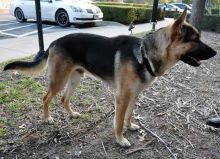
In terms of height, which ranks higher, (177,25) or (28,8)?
(177,25)

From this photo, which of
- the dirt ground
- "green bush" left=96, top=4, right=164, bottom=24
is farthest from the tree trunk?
"green bush" left=96, top=4, right=164, bottom=24

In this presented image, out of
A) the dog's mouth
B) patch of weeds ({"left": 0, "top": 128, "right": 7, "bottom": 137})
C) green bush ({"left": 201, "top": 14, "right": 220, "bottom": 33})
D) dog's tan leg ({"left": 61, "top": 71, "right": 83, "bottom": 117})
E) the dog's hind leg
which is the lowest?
green bush ({"left": 201, "top": 14, "right": 220, "bottom": 33})

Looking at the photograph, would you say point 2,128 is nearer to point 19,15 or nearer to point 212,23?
point 19,15

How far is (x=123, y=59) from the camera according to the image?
152 inches

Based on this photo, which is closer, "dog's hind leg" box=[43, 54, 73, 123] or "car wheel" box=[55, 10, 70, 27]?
"dog's hind leg" box=[43, 54, 73, 123]

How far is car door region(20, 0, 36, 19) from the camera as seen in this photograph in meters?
16.8

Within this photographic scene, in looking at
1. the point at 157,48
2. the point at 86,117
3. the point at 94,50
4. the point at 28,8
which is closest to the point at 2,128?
the point at 86,117

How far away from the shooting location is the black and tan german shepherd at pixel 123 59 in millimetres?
3676

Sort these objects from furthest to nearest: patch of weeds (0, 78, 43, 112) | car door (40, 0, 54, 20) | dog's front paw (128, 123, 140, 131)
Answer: car door (40, 0, 54, 20) < patch of weeds (0, 78, 43, 112) < dog's front paw (128, 123, 140, 131)

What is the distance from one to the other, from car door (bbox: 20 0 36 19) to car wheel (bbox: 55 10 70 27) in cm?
158

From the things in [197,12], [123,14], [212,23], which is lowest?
[212,23]

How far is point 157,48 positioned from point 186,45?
0.34m

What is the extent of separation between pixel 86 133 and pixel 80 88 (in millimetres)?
1816

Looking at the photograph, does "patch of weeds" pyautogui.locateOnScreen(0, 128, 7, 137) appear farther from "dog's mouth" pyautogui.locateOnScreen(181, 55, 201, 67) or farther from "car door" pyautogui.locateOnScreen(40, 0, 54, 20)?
"car door" pyautogui.locateOnScreen(40, 0, 54, 20)
